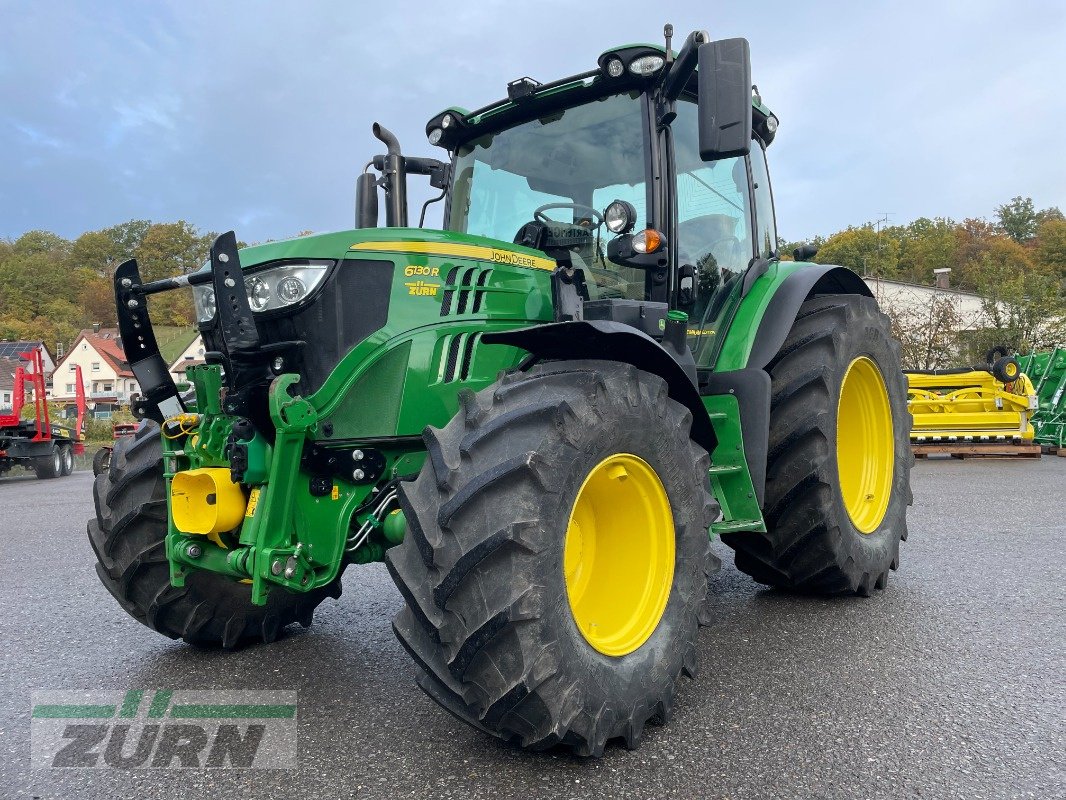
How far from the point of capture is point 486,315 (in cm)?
313

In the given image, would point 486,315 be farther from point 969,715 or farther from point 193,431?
point 969,715

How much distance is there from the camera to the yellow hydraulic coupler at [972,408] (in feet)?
40.3

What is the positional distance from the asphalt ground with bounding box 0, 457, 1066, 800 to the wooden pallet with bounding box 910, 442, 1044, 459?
7850mm

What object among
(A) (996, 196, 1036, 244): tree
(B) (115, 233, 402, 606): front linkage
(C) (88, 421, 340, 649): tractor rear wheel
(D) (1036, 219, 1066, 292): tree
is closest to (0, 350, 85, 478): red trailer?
(C) (88, 421, 340, 649): tractor rear wheel

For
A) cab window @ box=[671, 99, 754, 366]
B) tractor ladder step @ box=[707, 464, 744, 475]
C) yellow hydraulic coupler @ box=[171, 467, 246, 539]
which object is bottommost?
tractor ladder step @ box=[707, 464, 744, 475]

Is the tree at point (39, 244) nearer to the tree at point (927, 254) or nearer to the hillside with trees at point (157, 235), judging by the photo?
the hillside with trees at point (157, 235)

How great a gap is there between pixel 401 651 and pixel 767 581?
1977 mm

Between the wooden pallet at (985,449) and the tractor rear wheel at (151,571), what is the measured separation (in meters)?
11.1

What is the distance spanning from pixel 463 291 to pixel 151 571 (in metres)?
1.74

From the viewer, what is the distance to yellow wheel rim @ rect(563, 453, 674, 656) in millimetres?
2781

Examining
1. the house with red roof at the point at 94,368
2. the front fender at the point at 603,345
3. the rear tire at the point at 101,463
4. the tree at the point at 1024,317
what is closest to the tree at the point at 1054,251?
the tree at the point at 1024,317

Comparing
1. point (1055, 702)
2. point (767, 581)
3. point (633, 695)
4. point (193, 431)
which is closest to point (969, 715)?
point (1055, 702)

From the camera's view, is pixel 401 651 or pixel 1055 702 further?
pixel 401 651

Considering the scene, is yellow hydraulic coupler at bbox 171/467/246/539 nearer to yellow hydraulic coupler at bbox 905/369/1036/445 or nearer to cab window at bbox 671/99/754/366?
cab window at bbox 671/99/754/366
